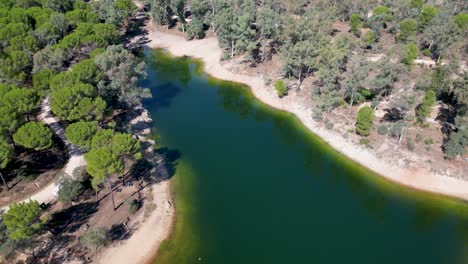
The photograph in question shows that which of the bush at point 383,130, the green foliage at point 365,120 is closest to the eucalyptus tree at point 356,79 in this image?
the green foliage at point 365,120

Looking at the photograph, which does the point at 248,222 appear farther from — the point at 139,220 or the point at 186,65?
the point at 186,65

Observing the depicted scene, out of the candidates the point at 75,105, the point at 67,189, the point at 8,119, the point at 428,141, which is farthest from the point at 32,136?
the point at 428,141

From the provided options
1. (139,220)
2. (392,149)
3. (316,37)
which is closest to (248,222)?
(139,220)

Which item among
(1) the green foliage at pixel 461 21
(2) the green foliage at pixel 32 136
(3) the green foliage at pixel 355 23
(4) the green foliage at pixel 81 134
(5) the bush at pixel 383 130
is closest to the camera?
(2) the green foliage at pixel 32 136

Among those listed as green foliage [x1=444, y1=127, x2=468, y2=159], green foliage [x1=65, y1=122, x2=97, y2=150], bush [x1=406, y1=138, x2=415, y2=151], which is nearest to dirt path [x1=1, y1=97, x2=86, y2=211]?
green foliage [x1=65, y1=122, x2=97, y2=150]

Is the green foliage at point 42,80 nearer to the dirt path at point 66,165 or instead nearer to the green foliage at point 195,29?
the dirt path at point 66,165

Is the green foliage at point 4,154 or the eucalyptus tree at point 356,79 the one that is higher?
the eucalyptus tree at point 356,79

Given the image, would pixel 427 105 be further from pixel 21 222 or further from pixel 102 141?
pixel 21 222

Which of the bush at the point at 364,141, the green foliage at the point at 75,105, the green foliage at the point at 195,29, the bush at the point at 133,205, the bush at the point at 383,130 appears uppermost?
the green foliage at the point at 195,29
